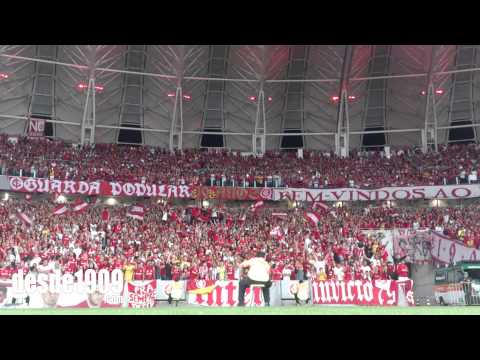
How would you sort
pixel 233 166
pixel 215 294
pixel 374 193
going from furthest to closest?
pixel 233 166, pixel 374 193, pixel 215 294

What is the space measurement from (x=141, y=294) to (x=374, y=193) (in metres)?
27.9

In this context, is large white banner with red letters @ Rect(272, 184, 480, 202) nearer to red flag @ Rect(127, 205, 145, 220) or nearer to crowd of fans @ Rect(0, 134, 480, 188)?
crowd of fans @ Rect(0, 134, 480, 188)

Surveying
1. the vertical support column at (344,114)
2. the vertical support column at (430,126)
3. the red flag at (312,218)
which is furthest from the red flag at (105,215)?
the vertical support column at (430,126)

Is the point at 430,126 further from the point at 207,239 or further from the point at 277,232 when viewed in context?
the point at 207,239

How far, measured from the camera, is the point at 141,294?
23.5 metres

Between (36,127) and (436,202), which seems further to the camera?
(36,127)

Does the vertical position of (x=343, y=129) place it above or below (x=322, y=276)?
above

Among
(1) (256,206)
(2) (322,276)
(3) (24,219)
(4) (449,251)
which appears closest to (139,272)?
(2) (322,276)

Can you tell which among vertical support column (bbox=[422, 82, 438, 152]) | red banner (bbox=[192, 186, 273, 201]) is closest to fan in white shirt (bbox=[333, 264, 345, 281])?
red banner (bbox=[192, 186, 273, 201])

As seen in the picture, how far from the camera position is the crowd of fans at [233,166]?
4606 cm

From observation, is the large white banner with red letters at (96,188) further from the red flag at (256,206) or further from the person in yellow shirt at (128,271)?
the person in yellow shirt at (128,271)

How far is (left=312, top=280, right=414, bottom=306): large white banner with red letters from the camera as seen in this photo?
22.8 metres

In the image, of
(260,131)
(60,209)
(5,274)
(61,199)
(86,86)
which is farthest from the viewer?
(260,131)

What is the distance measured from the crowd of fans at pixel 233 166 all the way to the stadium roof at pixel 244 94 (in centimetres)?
225
